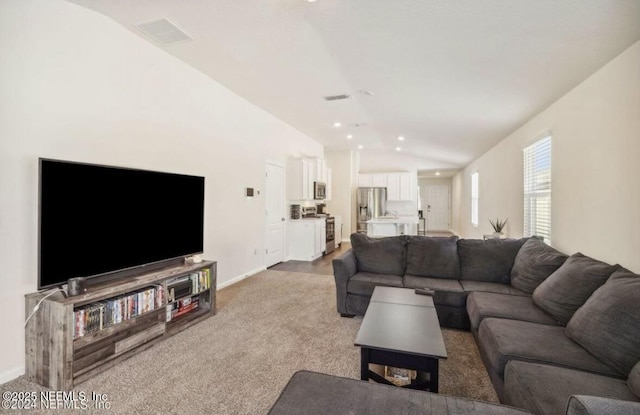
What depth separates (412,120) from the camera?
526cm

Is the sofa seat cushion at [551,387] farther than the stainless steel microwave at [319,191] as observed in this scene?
No

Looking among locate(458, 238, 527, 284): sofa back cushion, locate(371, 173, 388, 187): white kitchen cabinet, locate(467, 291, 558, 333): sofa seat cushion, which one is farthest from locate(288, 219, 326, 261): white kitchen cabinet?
locate(371, 173, 388, 187): white kitchen cabinet

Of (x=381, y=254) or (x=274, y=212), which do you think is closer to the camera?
(x=381, y=254)

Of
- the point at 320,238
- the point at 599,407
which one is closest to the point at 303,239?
the point at 320,238

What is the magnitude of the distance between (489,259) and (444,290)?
2.51 ft

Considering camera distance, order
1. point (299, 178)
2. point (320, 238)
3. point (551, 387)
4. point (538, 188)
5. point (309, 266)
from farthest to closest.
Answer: point (320, 238), point (299, 178), point (309, 266), point (538, 188), point (551, 387)

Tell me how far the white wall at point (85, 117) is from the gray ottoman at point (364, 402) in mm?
2337

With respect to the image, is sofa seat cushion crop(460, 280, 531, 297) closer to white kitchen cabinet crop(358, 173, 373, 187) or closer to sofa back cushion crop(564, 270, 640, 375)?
sofa back cushion crop(564, 270, 640, 375)

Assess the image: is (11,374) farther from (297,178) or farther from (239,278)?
(297,178)

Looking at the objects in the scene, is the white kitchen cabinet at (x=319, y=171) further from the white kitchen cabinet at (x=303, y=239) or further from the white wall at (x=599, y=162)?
the white wall at (x=599, y=162)

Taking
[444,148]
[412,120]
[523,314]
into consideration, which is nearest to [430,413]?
[523,314]

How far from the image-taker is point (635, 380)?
1.34 m

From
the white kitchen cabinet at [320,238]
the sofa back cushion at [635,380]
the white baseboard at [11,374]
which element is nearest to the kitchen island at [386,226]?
the white kitchen cabinet at [320,238]

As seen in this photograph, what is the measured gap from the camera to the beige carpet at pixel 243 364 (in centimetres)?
194
